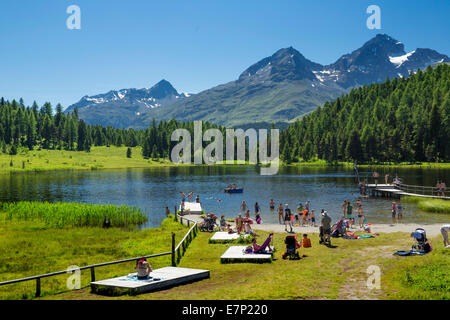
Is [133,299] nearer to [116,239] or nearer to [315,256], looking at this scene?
[315,256]

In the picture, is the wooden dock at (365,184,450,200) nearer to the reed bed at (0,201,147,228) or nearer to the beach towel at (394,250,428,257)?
the reed bed at (0,201,147,228)

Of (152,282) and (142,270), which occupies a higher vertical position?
(142,270)

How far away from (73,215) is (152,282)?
106ft

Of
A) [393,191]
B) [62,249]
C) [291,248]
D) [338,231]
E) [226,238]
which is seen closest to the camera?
[291,248]

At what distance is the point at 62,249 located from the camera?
33.0 metres

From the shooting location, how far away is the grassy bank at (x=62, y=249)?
23703 mm

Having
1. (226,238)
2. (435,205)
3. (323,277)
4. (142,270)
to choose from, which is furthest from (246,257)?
(435,205)

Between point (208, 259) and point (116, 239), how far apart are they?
14645mm

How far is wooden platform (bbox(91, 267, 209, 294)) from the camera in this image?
62.0 ft

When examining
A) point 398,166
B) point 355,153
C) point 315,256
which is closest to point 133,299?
point 315,256

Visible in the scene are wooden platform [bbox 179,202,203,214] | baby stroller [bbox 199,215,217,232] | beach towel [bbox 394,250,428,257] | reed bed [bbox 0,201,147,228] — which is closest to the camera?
beach towel [bbox 394,250,428,257]

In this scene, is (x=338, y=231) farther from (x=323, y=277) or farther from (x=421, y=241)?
(x=323, y=277)

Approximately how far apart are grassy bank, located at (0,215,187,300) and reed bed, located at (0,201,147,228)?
2147 mm

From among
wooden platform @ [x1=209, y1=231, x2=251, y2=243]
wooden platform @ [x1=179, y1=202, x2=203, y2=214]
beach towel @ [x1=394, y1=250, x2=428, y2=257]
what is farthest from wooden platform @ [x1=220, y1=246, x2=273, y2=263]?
wooden platform @ [x1=179, y1=202, x2=203, y2=214]
